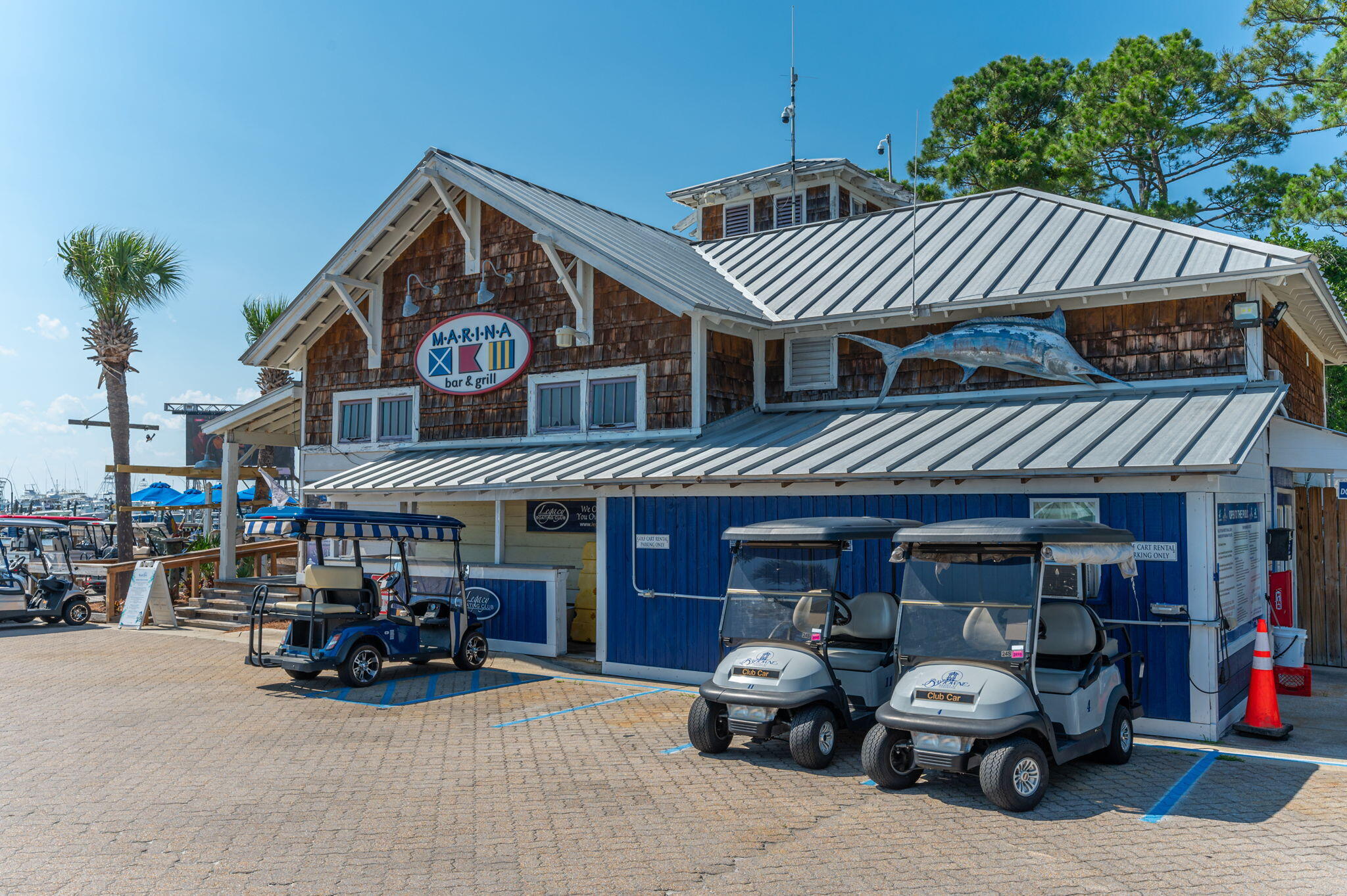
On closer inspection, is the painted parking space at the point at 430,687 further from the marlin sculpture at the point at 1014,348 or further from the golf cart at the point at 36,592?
the golf cart at the point at 36,592

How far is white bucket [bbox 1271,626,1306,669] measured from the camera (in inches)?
454

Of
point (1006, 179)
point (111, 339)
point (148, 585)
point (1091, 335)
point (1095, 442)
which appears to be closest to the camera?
point (1095, 442)

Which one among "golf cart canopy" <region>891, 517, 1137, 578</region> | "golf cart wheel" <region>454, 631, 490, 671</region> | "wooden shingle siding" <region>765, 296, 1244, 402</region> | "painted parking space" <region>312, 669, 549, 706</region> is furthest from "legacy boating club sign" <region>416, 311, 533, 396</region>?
"golf cart canopy" <region>891, 517, 1137, 578</region>

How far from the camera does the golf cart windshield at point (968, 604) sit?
8016mm

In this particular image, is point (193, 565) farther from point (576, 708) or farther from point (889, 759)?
point (889, 759)

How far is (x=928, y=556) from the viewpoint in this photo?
8.54 m

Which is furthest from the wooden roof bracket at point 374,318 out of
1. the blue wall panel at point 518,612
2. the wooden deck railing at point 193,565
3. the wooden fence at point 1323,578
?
the wooden fence at point 1323,578

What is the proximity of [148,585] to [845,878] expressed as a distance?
17.6 metres

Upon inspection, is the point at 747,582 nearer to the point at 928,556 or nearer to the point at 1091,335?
the point at 928,556

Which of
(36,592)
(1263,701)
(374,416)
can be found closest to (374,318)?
(374,416)

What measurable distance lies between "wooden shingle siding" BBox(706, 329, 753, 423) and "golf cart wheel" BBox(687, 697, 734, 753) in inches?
260

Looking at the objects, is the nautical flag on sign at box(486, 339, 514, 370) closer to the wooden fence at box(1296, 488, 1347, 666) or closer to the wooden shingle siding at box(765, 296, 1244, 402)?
the wooden shingle siding at box(765, 296, 1244, 402)

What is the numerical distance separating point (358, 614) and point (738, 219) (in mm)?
16138

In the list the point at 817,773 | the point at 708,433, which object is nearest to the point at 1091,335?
the point at 708,433
